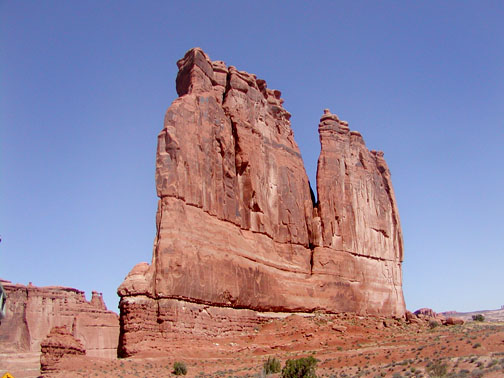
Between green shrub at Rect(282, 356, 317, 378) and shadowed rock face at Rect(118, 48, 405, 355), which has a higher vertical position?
shadowed rock face at Rect(118, 48, 405, 355)

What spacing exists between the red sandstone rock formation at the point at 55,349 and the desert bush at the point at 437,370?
1508cm

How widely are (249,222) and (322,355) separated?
1273 cm

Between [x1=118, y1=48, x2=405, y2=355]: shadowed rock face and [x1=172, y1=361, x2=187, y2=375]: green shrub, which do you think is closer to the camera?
[x1=172, y1=361, x2=187, y2=375]: green shrub

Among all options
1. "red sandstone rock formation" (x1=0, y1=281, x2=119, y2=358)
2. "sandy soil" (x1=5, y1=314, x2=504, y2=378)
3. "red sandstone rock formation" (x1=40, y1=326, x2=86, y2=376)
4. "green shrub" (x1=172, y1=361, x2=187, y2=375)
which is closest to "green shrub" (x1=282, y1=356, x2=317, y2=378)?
"sandy soil" (x1=5, y1=314, x2=504, y2=378)

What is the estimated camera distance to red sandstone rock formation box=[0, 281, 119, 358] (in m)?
57.8

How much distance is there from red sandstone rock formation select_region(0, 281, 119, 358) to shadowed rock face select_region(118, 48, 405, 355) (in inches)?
1004

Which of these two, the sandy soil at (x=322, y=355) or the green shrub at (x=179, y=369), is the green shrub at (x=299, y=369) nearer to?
the sandy soil at (x=322, y=355)

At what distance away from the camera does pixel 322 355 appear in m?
30.1

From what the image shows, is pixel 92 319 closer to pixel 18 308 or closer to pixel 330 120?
pixel 18 308

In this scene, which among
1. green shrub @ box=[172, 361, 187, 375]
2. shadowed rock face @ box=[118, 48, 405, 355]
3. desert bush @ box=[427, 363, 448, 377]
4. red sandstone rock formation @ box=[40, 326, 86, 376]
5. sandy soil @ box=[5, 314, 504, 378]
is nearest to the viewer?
desert bush @ box=[427, 363, 448, 377]

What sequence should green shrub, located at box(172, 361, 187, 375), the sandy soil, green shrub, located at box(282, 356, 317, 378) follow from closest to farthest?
green shrub, located at box(282, 356, 317, 378) < the sandy soil < green shrub, located at box(172, 361, 187, 375)

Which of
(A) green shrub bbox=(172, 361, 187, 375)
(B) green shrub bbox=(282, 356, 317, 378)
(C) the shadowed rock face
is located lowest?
(A) green shrub bbox=(172, 361, 187, 375)

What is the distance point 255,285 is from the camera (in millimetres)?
37656

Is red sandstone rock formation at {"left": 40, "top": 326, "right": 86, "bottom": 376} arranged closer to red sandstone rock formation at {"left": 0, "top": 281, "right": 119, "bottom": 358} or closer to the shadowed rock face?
the shadowed rock face
